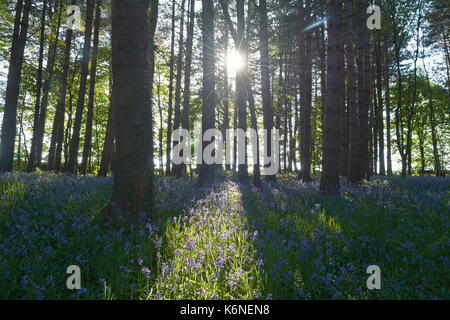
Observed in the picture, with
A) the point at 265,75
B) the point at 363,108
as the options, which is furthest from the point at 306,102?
the point at 265,75

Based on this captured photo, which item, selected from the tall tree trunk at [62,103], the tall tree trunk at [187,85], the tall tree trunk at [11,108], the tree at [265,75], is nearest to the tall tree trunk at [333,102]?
the tree at [265,75]

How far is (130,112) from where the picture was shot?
14.2 ft

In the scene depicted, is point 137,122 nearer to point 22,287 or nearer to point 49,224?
point 49,224

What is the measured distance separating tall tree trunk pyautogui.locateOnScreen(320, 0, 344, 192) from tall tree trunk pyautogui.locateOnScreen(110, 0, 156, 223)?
218 inches

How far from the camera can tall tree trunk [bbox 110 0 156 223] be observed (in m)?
4.33

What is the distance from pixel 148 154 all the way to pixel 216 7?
16845 millimetres

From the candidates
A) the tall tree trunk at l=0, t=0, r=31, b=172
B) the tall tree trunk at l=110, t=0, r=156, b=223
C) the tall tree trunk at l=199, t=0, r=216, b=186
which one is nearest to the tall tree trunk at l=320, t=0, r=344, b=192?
the tall tree trunk at l=199, t=0, r=216, b=186

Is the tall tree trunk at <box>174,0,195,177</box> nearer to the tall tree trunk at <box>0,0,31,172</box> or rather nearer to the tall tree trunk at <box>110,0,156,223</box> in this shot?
the tall tree trunk at <box>0,0,31,172</box>

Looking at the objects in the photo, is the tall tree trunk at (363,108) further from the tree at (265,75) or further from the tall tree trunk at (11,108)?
the tall tree trunk at (11,108)

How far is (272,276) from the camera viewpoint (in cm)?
281

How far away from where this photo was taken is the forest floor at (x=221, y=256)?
2684 millimetres

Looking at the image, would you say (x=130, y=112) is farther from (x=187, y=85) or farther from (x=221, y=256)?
(x=187, y=85)
